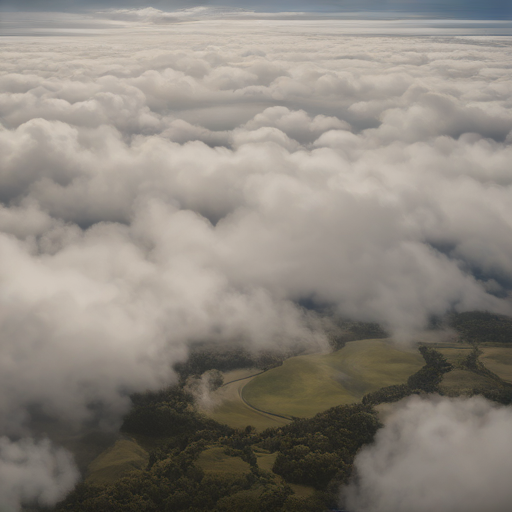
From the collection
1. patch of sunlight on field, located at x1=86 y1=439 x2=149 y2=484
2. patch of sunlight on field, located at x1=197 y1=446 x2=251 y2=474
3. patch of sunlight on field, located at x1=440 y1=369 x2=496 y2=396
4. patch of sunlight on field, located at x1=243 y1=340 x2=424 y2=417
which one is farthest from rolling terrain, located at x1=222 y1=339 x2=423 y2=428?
patch of sunlight on field, located at x1=86 y1=439 x2=149 y2=484

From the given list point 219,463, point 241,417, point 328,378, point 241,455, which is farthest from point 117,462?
point 328,378

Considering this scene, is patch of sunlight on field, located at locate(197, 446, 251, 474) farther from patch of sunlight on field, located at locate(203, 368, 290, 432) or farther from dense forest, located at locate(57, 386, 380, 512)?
patch of sunlight on field, located at locate(203, 368, 290, 432)

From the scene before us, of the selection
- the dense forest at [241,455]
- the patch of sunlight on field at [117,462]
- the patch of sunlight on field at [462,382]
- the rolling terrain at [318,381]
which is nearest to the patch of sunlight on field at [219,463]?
the dense forest at [241,455]

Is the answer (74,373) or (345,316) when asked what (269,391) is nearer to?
(74,373)

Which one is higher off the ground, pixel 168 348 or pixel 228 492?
pixel 228 492

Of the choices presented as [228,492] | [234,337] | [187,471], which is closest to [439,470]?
[228,492]

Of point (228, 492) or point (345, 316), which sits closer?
point (228, 492)

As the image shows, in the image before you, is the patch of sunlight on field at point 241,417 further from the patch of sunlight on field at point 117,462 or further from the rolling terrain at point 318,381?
the patch of sunlight on field at point 117,462
